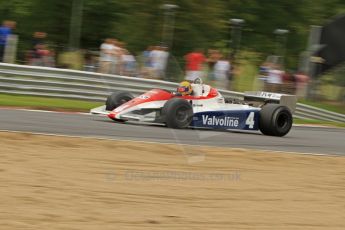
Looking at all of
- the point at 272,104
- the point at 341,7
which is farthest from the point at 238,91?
the point at 341,7

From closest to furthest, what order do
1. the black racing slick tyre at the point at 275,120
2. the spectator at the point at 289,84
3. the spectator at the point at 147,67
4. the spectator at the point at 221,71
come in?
the black racing slick tyre at the point at 275,120 < the spectator at the point at 147,67 < the spectator at the point at 221,71 < the spectator at the point at 289,84

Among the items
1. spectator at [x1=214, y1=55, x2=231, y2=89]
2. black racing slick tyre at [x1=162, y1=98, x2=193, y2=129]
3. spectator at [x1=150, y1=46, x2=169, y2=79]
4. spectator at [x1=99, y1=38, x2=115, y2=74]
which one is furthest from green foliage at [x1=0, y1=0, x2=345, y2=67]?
black racing slick tyre at [x1=162, y1=98, x2=193, y2=129]

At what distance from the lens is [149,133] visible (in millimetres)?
11172

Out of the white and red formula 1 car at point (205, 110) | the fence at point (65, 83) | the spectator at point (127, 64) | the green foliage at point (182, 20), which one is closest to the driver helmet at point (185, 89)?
the white and red formula 1 car at point (205, 110)

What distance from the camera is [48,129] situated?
10.6 meters

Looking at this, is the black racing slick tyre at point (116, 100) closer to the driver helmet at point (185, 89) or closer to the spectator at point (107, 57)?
the driver helmet at point (185, 89)

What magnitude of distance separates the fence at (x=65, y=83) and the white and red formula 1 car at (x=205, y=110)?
4.09m

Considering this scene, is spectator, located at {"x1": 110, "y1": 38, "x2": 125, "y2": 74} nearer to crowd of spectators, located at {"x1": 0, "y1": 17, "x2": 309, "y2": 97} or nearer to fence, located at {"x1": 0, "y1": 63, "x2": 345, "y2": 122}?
crowd of spectators, located at {"x1": 0, "y1": 17, "x2": 309, "y2": 97}

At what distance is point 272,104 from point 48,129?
4334mm

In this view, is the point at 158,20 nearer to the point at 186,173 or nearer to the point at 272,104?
the point at 272,104

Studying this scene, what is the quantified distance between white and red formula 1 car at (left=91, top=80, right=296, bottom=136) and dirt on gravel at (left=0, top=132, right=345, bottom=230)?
2080mm

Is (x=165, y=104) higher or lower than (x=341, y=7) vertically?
lower

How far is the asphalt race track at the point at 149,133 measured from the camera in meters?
10.6

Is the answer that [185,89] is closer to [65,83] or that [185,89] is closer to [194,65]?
[65,83]
